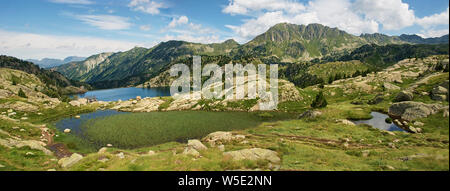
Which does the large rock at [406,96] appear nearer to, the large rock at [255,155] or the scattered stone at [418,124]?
the scattered stone at [418,124]

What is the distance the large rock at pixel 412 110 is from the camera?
4168 centimetres

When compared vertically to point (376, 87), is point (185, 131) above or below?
below

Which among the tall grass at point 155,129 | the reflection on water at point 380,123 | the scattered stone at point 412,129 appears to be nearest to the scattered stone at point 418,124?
A: the scattered stone at point 412,129

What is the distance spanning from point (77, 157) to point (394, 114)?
239 feet

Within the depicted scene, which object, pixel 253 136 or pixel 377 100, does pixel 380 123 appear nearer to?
pixel 377 100

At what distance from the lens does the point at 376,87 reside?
3777 inches

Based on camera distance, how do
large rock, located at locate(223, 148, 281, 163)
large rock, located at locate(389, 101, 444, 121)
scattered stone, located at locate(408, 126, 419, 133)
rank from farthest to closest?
large rock, located at locate(389, 101, 444, 121), scattered stone, located at locate(408, 126, 419, 133), large rock, located at locate(223, 148, 281, 163)

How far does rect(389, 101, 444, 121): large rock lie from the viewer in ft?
137

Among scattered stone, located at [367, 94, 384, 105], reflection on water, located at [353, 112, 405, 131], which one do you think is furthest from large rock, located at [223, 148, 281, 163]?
scattered stone, located at [367, 94, 384, 105]

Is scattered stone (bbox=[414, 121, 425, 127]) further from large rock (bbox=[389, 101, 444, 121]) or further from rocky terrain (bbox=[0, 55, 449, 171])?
large rock (bbox=[389, 101, 444, 121])

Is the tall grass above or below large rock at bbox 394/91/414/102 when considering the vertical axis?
below
